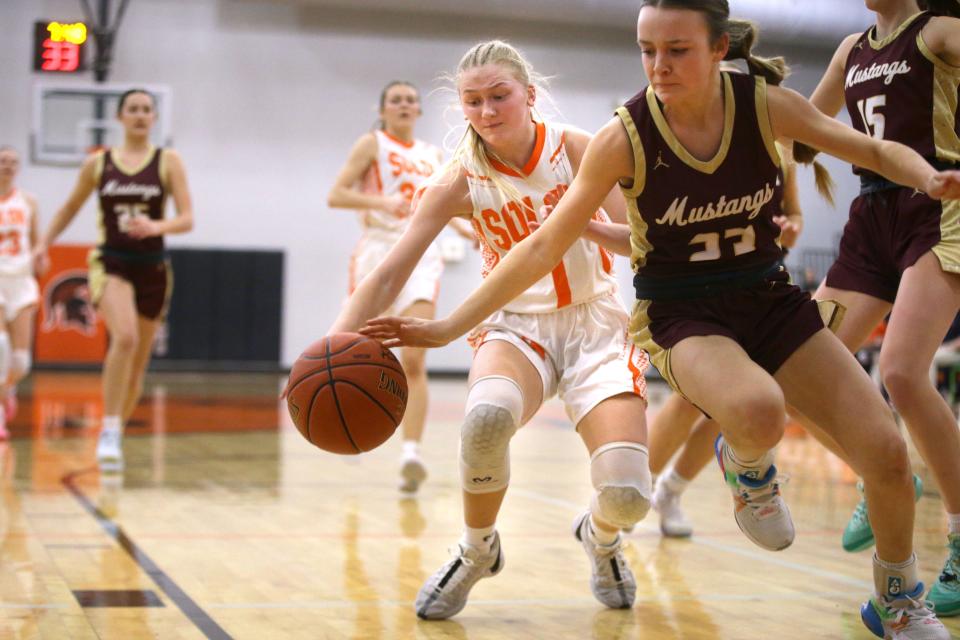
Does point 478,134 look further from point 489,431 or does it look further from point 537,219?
point 489,431

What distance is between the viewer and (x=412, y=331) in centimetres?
283

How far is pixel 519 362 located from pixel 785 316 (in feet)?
2.44

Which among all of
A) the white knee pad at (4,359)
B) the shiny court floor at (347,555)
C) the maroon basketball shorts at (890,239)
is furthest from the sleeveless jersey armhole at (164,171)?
the maroon basketball shorts at (890,239)

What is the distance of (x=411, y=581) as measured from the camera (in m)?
3.64

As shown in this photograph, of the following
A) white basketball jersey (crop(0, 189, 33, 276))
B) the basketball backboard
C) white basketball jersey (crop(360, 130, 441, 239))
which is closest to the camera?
white basketball jersey (crop(360, 130, 441, 239))

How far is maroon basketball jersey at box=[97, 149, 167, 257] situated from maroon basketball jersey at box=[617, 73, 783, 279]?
4.21 metres

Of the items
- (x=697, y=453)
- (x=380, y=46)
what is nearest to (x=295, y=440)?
(x=697, y=453)

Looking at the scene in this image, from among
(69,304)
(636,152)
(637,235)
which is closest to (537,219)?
(637,235)

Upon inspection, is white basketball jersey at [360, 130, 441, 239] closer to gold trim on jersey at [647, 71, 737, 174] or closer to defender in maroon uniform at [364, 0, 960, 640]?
defender in maroon uniform at [364, 0, 960, 640]

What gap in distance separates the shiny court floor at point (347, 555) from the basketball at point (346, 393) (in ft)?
1.64

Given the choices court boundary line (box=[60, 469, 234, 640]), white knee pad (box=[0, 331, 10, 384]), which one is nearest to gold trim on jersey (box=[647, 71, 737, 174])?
court boundary line (box=[60, 469, 234, 640])

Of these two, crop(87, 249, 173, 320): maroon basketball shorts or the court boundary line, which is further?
crop(87, 249, 173, 320): maroon basketball shorts

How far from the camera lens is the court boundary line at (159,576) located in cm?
298

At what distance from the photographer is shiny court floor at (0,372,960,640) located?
3.08 m
